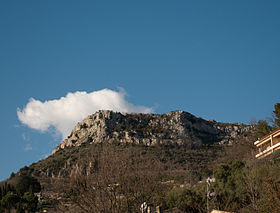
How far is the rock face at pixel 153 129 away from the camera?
284 ft

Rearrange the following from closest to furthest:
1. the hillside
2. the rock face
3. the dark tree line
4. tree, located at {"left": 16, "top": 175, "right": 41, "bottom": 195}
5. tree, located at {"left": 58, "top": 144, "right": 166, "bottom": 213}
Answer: tree, located at {"left": 58, "top": 144, "right": 166, "bottom": 213}
the dark tree line
the hillside
tree, located at {"left": 16, "top": 175, "right": 41, "bottom": 195}
the rock face

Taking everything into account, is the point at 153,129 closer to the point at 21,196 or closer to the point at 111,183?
the point at 21,196

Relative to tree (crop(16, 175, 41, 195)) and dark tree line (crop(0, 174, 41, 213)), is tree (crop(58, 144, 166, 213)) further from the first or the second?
tree (crop(16, 175, 41, 195))

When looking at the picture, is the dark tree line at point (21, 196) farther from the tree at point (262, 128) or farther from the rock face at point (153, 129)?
the tree at point (262, 128)

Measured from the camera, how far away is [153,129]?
93.3 metres

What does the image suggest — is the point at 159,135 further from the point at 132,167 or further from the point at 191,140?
the point at 132,167

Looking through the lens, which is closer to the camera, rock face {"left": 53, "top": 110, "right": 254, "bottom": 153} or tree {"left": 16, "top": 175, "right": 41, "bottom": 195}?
tree {"left": 16, "top": 175, "right": 41, "bottom": 195}

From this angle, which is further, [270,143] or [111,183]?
[270,143]

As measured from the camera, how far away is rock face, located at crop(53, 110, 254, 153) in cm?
8662

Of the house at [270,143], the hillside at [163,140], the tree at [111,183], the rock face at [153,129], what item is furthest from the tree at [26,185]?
the tree at [111,183]

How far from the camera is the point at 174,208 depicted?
1453 inches

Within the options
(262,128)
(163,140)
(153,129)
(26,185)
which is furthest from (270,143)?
(153,129)

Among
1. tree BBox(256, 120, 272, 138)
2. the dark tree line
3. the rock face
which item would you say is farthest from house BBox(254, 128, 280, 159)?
the rock face

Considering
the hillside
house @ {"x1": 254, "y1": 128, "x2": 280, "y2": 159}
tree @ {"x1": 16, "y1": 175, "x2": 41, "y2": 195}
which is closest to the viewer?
house @ {"x1": 254, "y1": 128, "x2": 280, "y2": 159}
